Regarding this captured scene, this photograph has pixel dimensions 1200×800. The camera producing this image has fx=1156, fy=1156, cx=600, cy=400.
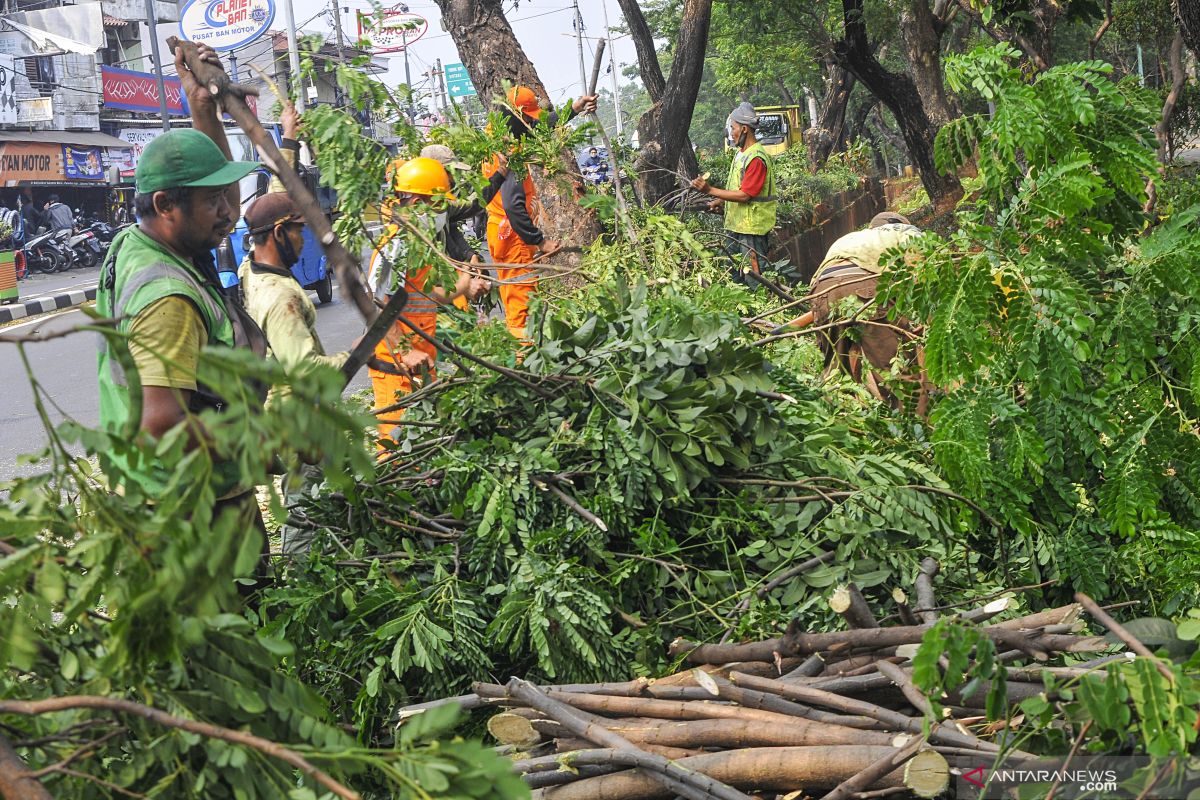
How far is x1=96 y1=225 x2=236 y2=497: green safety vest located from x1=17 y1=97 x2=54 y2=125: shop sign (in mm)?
37328

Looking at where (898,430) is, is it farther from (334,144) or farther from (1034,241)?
(334,144)

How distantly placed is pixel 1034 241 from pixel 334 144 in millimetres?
2200

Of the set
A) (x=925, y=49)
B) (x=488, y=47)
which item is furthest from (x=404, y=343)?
(x=925, y=49)

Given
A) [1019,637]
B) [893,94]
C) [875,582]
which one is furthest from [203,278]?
[893,94]

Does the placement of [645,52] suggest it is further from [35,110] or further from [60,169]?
[35,110]

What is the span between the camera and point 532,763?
9.02 feet

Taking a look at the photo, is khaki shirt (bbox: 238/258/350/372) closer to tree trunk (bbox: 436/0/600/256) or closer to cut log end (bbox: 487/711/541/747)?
cut log end (bbox: 487/711/541/747)

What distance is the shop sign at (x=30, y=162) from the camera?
33156mm

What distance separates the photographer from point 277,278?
4.58 m

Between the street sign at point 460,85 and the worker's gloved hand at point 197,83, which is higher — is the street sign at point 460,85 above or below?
above

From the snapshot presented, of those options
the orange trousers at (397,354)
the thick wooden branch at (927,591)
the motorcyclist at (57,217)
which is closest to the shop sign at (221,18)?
the motorcyclist at (57,217)

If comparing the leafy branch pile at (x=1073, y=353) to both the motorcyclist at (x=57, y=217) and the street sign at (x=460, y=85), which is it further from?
the motorcyclist at (x=57, y=217)

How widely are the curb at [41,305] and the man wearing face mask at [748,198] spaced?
11717mm

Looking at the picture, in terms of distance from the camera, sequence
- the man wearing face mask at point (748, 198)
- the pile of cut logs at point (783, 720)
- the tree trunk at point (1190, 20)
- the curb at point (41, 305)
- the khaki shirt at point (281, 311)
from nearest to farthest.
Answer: the pile of cut logs at point (783, 720) < the khaki shirt at point (281, 311) < the tree trunk at point (1190, 20) < the man wearing face mask at point (748, 198) < the curb at point (41, 305)
